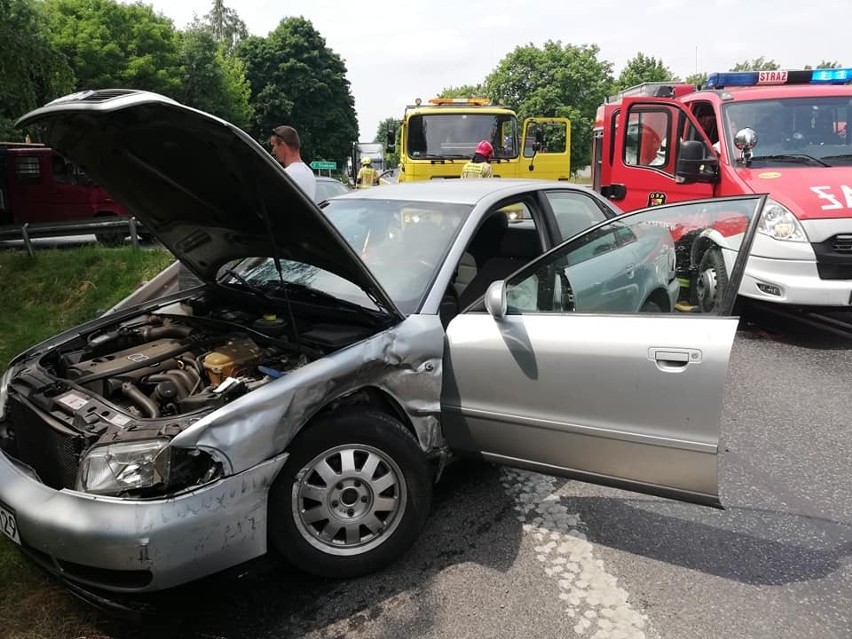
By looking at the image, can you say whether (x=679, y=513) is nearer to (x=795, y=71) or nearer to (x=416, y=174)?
(x=795, y=71)

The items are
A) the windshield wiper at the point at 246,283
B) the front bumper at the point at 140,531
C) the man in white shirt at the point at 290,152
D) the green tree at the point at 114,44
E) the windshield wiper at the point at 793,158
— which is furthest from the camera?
the green tree at the point at 114,44

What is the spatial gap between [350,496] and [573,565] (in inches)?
40.2

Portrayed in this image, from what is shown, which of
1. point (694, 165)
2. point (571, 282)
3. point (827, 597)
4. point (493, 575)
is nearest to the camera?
point (827, 597)

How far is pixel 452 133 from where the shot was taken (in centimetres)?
1277

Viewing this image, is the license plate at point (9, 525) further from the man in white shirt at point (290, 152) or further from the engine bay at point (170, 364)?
the man in white shirt at point (290, 152)

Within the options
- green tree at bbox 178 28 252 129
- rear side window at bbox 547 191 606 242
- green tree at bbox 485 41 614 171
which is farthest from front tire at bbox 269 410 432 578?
green tree at bbox 485 41 614 171

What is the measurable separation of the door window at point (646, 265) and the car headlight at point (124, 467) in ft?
5.22

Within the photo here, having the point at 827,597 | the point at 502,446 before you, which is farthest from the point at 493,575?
the point at 827,597

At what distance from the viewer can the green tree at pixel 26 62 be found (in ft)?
35.0

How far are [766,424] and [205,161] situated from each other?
371 centimetres

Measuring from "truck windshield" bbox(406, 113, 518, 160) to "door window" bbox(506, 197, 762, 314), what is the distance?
9650 millimetres

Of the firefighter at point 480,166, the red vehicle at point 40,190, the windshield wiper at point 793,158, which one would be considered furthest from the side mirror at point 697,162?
the red vehicle at point 40,190

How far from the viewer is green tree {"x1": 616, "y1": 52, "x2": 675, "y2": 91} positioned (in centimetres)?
5366

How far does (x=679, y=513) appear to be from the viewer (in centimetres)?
324
